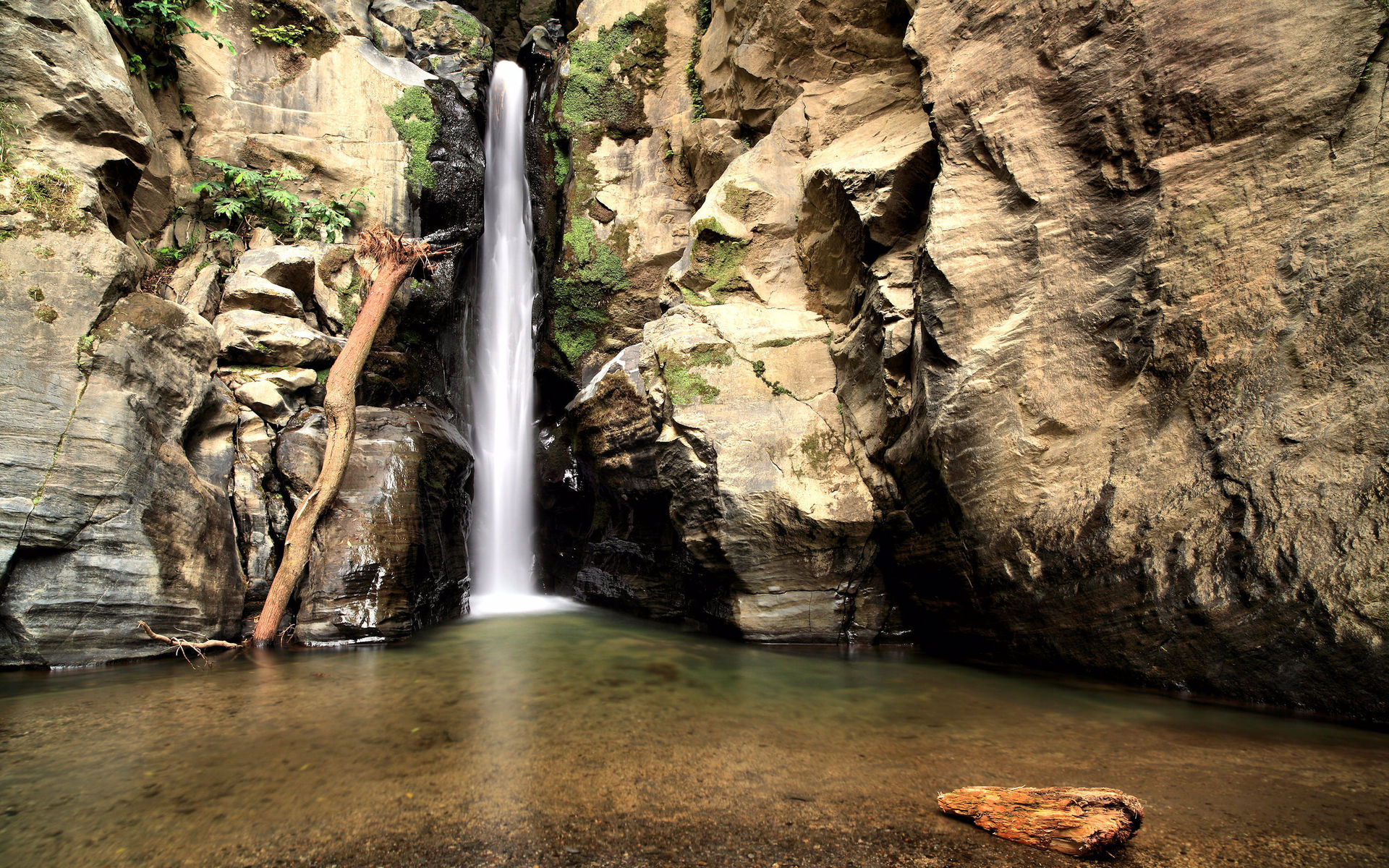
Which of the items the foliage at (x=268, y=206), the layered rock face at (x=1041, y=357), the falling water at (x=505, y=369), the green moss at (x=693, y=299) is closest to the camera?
the layered rock face at (x=1041, y=357)

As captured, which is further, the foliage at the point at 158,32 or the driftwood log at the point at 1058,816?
the foliage at the point at 158,32

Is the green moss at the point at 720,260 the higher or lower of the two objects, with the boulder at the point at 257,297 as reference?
higher

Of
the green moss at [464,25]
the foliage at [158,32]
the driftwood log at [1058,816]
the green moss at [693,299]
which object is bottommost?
the driftwood log at [1058,816]

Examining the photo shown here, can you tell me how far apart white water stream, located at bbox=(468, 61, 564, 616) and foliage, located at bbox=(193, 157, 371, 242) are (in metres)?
2.83

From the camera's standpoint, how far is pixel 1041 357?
5.42 m

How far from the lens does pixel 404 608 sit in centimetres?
718

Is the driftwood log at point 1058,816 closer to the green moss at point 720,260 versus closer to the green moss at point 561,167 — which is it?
the green moss at point 720,260

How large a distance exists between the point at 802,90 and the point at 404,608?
8.61m

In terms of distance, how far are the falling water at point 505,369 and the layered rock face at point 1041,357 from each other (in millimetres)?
3083

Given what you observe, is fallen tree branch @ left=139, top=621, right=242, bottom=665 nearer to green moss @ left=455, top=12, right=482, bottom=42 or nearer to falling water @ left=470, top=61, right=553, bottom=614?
falling water @ left=470, top=61, right=553, bottom=614

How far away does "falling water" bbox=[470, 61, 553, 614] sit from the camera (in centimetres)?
1120

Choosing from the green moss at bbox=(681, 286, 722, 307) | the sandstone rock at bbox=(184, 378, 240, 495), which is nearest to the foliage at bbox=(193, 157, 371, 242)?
the sandstone rock at bbox=(184, 378, 240, 495)

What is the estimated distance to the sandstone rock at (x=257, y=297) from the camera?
326 inches

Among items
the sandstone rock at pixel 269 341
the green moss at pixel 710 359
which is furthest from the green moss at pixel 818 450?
the sandstone rock at pixel 269 341
